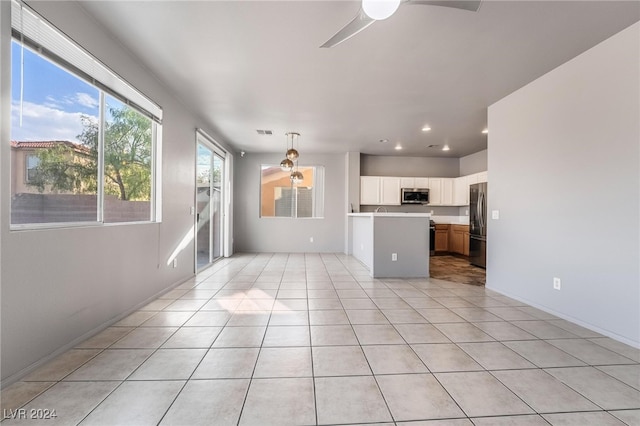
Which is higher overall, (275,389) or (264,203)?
(264,203)

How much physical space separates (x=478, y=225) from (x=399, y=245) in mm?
1950

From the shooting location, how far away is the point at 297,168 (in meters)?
7.57

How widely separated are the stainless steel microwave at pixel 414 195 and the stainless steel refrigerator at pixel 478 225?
1.51m

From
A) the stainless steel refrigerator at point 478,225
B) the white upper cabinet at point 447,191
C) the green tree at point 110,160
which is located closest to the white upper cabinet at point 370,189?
the white upper cabinet at point 447,191

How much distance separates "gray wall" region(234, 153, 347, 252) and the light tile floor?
14.2ft

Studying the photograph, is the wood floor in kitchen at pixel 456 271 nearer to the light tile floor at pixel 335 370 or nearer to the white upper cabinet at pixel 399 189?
the light tile floor at pixel 335 370

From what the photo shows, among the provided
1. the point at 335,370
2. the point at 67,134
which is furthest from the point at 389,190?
the point at 67,134

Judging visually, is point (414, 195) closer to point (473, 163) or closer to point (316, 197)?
point (473, 163)

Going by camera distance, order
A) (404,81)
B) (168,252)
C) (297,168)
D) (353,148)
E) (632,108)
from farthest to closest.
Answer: (297,168), (353,148), (168,252), (404,81), (632,108)

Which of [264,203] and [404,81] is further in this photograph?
[264,203]

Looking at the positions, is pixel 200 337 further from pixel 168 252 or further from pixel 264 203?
pixel 264 203

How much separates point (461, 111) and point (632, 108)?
7.12 ft

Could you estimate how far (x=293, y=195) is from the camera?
784cm

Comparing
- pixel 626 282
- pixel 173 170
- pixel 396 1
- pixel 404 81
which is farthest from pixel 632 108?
pixel 173 170
